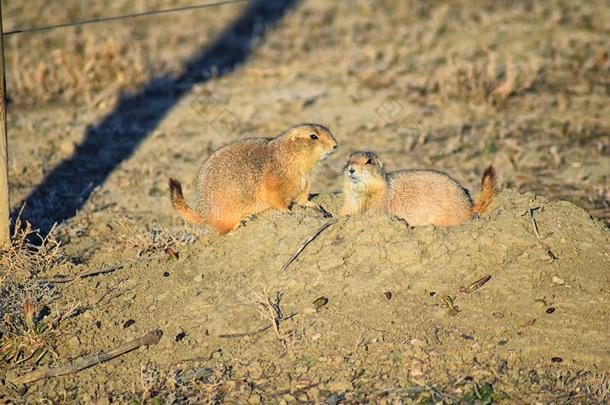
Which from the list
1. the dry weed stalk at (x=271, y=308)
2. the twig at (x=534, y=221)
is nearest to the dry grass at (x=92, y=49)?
the dry weed stalk at (x=271, y=308)

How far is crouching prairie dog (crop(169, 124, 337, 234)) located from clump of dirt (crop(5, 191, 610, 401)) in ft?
0.76

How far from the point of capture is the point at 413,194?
244 inches

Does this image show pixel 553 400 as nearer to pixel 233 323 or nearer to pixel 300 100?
pixel 233 323

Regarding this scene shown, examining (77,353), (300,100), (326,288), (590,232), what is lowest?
(300,100)

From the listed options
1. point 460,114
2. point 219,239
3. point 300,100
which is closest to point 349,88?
point 300,100

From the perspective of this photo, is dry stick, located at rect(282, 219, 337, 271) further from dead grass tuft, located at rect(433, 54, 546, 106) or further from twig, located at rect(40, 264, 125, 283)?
dead grass tuft, located at rect(433, 54, 546, 106)

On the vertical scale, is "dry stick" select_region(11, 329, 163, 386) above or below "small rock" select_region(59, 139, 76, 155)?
above

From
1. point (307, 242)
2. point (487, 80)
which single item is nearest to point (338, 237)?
point (307, 242)

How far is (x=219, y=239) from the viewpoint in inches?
252

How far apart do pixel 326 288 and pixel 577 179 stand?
13.6 ft

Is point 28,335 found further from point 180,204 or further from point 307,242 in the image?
point 307,242

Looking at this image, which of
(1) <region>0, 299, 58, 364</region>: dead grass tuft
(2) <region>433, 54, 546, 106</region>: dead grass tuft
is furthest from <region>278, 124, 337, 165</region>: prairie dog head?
(2) <region>433, 54, 546, 106</region>: dead grass tuft

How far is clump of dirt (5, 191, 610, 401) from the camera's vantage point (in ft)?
16.3

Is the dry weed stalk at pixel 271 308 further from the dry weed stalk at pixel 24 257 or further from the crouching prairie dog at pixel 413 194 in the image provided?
the dry weed stalk at pixel 24 257
